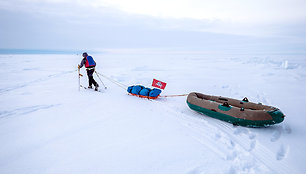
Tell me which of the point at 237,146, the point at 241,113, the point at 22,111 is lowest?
the point at 237,146

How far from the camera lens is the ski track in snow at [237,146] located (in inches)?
111

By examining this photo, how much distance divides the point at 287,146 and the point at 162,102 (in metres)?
3.77

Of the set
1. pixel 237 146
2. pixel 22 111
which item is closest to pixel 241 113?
pixel 237 146

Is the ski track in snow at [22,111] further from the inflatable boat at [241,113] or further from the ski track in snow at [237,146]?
the inflatable boat at [241,113]

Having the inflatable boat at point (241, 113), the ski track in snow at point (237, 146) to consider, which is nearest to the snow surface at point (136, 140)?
the ski track in snow at point (237, 146)

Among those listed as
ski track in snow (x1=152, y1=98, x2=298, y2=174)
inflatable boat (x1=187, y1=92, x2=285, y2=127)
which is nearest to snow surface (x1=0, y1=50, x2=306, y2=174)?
ski track in snow (x1=152, y1=98, x2=298, y2=174)

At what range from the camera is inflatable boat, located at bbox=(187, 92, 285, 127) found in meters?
3.82

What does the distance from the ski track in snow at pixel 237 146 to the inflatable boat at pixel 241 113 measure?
0.67 ft

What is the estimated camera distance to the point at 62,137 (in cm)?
351

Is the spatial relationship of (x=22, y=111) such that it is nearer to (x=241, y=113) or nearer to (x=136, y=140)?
(x=136, y=140)

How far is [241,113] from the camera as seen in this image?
4055 millimetres

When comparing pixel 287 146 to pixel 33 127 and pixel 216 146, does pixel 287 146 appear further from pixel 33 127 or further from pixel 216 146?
pixel 33 127

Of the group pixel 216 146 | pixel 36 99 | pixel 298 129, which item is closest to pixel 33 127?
pixel 36 99

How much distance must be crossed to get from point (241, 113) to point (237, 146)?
1.02 meters
